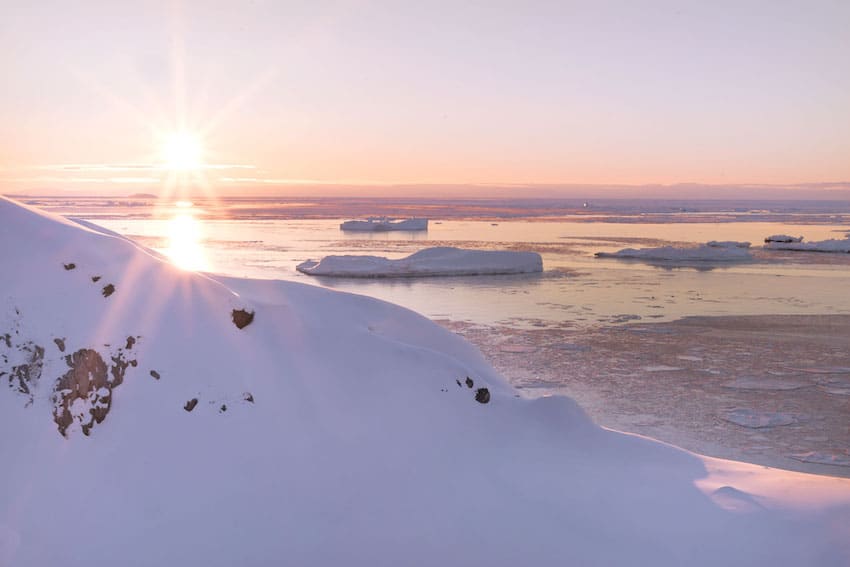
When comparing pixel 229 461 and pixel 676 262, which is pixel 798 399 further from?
pixel 676 262

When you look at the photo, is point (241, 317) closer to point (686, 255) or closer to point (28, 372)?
point (28, 372)

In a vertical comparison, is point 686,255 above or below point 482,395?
below

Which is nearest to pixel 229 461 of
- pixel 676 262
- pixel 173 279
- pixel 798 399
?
pixel 173 279

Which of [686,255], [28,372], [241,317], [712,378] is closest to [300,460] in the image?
[241,317]

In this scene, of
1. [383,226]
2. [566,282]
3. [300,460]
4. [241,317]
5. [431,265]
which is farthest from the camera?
[383,226]

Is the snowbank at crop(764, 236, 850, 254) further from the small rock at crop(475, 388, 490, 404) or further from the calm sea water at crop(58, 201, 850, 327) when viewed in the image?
the small rock at crop(475, 388, 490, 404)

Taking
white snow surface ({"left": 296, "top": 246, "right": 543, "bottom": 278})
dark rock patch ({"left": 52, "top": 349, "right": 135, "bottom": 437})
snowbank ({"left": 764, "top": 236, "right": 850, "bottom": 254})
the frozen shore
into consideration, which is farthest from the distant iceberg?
dark rock patch ({"left": 52, "top": 349, "right": 135, "bottom": 437})

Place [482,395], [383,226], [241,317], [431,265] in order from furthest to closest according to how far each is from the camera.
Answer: [383,226], [431,265], [482,395], [241,317]

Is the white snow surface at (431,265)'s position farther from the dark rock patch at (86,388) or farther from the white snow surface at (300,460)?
the dark rock patch at (86,388)

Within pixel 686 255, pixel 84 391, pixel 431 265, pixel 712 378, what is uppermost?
pixel 84 391
